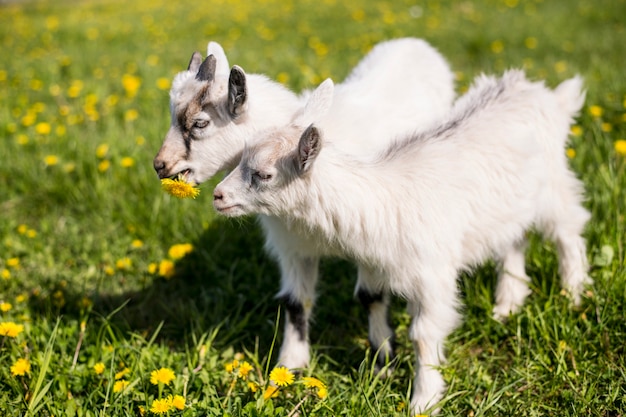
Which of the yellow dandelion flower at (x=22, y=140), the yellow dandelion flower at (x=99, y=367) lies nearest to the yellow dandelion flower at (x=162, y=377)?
the yellow dandelion flower at (x=99, y=367)

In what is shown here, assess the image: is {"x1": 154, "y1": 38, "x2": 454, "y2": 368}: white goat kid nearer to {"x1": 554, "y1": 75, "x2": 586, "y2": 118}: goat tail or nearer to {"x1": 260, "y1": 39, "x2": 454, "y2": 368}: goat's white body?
{"x1": 260, "y1": 39, "x2": 454, "y2": 368}: goat's white body

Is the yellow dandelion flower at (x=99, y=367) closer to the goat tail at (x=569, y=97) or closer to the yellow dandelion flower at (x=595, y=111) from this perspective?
the goat tail at (x=569, y=97)

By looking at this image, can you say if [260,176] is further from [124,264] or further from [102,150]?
[102,150]

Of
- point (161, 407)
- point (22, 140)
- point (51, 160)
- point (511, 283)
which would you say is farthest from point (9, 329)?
point (22, 140)

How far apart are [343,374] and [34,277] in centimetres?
192

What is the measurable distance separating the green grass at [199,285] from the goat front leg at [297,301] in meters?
0.12

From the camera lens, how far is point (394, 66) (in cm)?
372

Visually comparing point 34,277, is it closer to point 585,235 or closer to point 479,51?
point 585,235

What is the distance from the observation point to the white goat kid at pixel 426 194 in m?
2.45

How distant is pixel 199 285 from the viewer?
3613 millimetres

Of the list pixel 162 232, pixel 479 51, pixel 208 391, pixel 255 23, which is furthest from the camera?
pixel 255 23

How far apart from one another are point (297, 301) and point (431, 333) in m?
0.71

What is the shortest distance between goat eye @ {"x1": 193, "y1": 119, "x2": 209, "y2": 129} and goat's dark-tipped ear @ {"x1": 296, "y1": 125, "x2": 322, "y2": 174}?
0.60m

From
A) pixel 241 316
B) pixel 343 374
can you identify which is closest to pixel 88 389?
pixel 241 316
